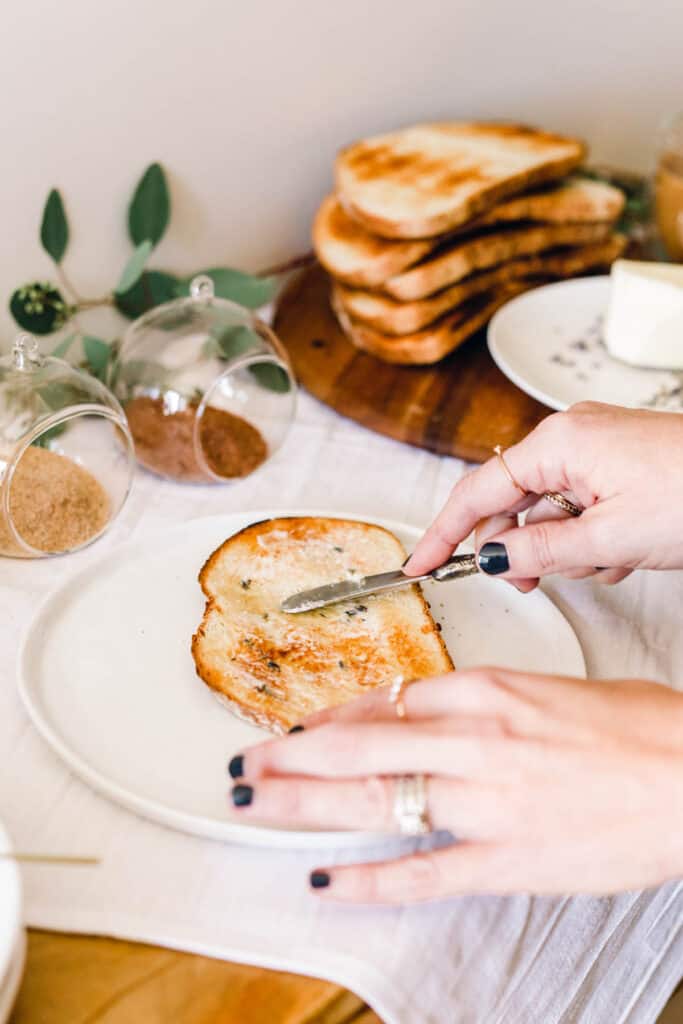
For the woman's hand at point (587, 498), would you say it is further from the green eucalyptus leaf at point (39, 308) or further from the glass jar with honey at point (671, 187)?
the glass jar with honey at point (671, 187)

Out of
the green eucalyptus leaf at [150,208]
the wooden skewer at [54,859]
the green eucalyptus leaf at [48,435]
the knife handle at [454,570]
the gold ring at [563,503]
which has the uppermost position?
the green eucalyptus leaf at [150,208]

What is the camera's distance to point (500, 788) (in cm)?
67

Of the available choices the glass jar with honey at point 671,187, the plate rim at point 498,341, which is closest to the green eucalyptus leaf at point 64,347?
the plate rim at point 498,341

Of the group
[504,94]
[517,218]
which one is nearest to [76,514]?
[517,218]

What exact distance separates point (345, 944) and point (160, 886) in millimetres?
140

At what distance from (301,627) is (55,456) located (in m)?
0.35

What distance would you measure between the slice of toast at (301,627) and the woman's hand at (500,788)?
0.44ft

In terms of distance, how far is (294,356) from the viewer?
1.48m

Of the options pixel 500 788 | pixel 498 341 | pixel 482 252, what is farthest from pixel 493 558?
pixel 482 252

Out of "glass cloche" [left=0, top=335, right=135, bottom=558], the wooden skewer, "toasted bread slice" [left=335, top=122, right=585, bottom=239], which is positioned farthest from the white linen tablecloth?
"toasted bread slice" [left=335, top=122, right=585, bottom=239]

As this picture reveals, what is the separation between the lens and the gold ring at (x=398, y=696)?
0.72 meters

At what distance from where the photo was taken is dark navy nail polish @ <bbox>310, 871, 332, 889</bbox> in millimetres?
686

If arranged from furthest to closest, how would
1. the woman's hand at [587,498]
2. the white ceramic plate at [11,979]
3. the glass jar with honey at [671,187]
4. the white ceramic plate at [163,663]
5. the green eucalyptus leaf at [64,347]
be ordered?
the glass jar with honey at [671,187] → the green eucalyptus leaf at [64,347] → the woman's hand at [587,498] → the white ceramic plate at [163,663] → the white ceramic plate at [11,979]

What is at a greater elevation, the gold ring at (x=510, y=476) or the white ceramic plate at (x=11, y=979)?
the white ceramic plate at (x=11, y=979)
